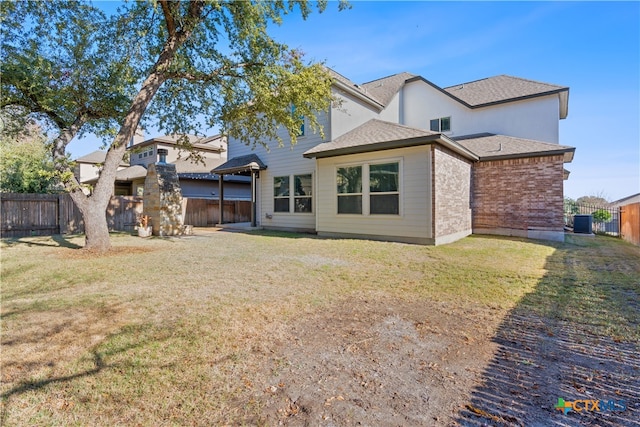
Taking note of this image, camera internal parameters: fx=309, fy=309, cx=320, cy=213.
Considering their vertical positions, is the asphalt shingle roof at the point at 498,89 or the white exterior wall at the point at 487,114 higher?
the asphalt shingle roof at the point at 498,89

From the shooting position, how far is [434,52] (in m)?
12.7

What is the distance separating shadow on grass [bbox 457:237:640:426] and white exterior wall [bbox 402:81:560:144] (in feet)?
36.8

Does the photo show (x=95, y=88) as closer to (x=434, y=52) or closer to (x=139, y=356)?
(x=139, y=356)

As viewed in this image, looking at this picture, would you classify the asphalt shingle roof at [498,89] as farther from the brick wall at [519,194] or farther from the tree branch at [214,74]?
the tree branch at [214,74]

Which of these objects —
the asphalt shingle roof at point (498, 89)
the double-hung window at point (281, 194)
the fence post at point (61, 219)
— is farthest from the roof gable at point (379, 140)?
the fence post at point (61, 219)

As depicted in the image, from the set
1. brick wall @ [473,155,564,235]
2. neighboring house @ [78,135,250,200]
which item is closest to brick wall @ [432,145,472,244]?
brick wall @ [473,155,564,235]

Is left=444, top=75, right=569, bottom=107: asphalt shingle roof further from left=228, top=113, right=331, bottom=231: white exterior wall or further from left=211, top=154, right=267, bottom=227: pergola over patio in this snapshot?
left=211, top=154, right=267, bottom=227: pergola over patio

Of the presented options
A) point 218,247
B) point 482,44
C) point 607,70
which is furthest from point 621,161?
point 218,247

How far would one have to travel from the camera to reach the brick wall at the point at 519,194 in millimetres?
10992

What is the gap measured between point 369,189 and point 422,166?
1909 mm

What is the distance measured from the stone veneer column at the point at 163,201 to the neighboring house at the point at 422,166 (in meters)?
2.96

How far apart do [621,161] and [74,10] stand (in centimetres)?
4594

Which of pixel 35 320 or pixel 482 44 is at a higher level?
pixel 482 44

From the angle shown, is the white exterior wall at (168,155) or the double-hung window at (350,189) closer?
the double-hung window at (350,189)
